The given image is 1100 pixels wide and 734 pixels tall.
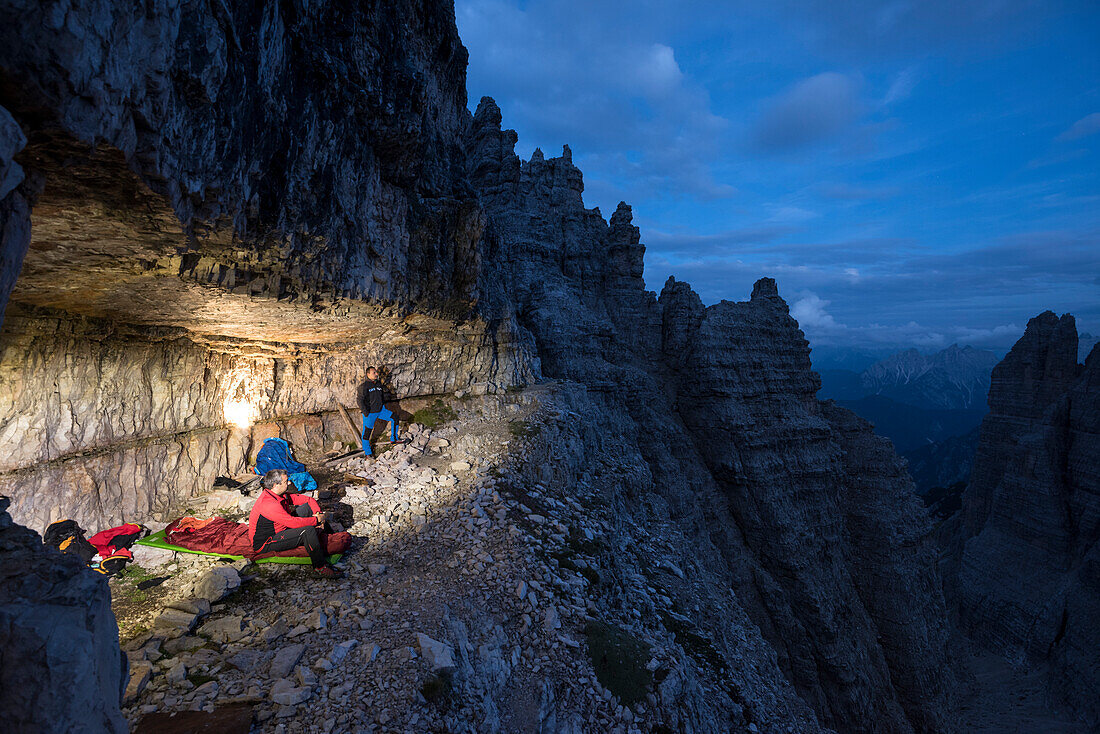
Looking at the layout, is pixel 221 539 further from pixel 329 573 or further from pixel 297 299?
pixel 297 299

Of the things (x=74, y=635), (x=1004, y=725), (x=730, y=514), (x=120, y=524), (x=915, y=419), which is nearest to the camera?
(x=74, y=635)

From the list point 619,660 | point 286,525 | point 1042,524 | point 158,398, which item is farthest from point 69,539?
point 1042,524

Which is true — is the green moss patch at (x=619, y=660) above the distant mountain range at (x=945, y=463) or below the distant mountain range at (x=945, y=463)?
above

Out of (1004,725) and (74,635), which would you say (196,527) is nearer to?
(74,635)

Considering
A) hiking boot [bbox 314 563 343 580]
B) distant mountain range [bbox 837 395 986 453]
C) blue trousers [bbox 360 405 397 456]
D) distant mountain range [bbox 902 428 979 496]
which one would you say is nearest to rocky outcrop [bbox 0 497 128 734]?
hiking boot [bbox 314 563 343 580]

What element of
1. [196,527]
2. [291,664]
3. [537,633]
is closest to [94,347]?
[196,527]

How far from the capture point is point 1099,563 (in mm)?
27219

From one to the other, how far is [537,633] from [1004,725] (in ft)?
115

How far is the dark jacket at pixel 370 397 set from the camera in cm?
1291

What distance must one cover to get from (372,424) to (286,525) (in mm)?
5353

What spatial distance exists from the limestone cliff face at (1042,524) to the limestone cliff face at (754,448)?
7.18 m

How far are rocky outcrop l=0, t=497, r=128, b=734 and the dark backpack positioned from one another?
5.10 metres

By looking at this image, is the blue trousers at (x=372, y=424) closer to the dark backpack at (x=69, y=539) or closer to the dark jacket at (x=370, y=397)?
the dark jacket at (x=370, y=397)

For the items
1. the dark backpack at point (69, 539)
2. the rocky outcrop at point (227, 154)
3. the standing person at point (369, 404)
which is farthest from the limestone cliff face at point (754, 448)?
the dark backpack at point (69, 539)
